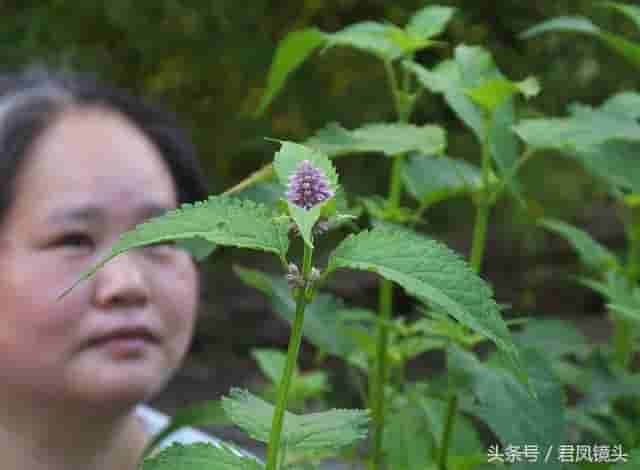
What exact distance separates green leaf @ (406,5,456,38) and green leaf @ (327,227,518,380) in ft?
1.15

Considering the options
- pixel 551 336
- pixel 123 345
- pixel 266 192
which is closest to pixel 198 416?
pixel 123 345

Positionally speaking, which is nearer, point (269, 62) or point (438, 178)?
point (438, 178)

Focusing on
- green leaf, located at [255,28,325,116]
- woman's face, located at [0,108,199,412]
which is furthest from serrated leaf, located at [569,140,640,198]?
woman's face, located at [0,108,199,412]

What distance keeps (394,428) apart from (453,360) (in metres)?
0.08

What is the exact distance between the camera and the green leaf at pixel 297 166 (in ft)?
1.33

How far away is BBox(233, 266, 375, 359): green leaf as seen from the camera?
2.27 ft

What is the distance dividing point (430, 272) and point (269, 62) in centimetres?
162

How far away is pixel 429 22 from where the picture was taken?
76cm

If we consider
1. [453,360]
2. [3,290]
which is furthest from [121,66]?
[453,360]

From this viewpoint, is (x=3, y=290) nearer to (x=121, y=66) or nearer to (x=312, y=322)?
(x=312, y=322)

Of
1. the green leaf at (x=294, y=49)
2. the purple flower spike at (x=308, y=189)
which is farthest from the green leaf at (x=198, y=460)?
the green leaf at (x=294, y=49)

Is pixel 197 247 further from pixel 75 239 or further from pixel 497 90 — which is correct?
pixel 75 239

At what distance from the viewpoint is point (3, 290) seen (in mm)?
888

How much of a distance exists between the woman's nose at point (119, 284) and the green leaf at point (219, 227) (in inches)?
16.4
